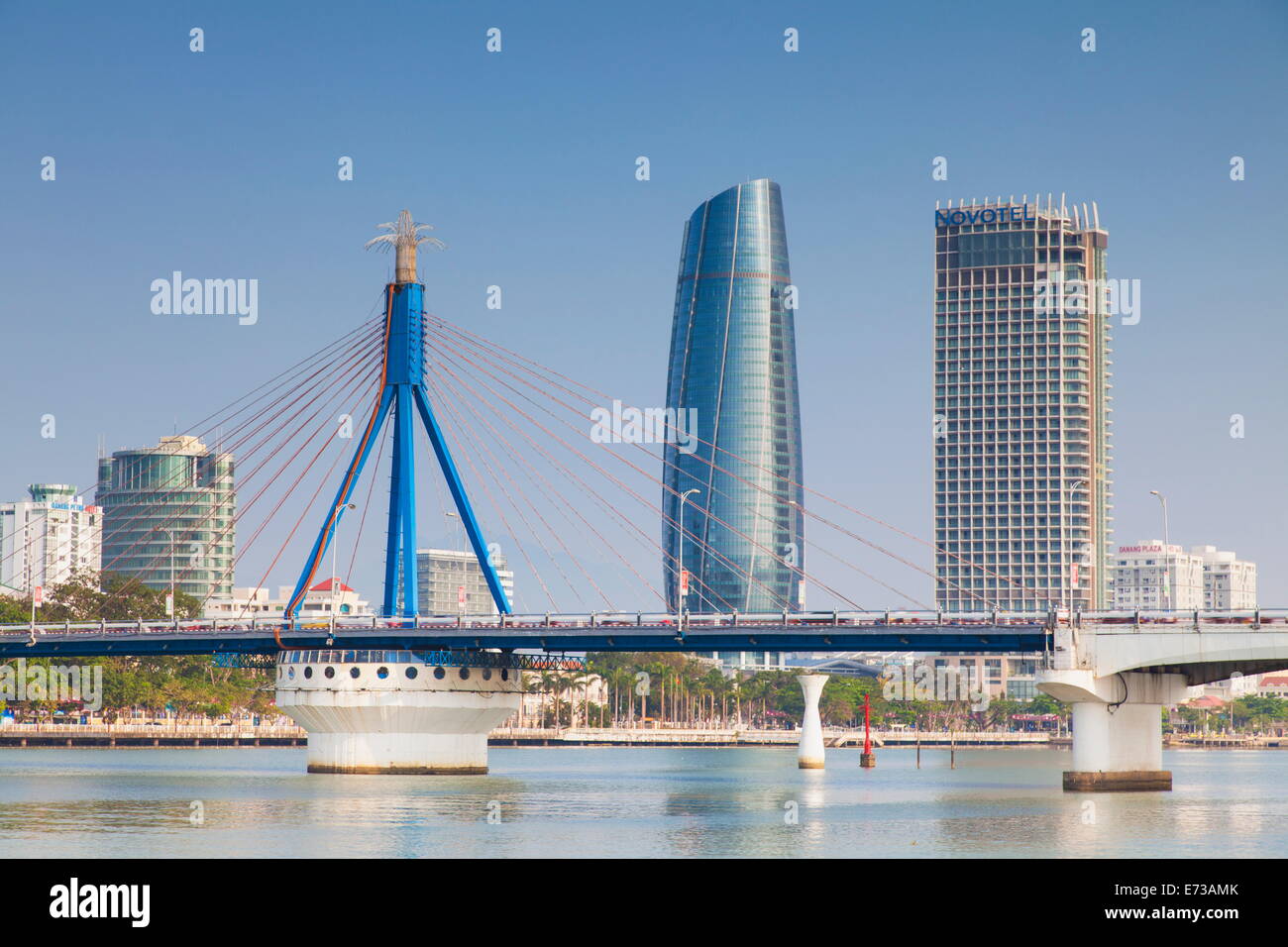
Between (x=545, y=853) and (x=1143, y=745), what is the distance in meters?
37.2

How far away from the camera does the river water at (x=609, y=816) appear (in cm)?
5984

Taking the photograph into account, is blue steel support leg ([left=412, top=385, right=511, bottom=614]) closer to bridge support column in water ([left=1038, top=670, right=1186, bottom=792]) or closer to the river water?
the river water

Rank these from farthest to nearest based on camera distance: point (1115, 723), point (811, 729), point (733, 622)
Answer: point (811, 729) < point (733, 622) < point (1115, 723)

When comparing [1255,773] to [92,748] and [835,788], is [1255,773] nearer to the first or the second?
[835,788]

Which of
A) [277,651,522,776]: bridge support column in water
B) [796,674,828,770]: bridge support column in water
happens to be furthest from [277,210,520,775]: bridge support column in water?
[796,674,828,770]: bridge support column in water

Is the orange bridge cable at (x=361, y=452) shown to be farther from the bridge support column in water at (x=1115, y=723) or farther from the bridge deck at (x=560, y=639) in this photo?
the bridge support column in water at (x=1115, y=723)

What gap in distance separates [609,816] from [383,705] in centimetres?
3003

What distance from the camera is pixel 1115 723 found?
83625 mm

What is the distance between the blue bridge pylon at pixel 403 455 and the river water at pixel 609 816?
35.1ft

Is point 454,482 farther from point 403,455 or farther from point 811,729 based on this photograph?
point 811,729

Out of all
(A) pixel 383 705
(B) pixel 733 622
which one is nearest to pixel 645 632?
(B) pixel 733 622

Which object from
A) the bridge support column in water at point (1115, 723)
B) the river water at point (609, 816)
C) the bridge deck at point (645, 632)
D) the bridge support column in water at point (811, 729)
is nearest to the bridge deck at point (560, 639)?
the bridge deck at point (645, 632)
